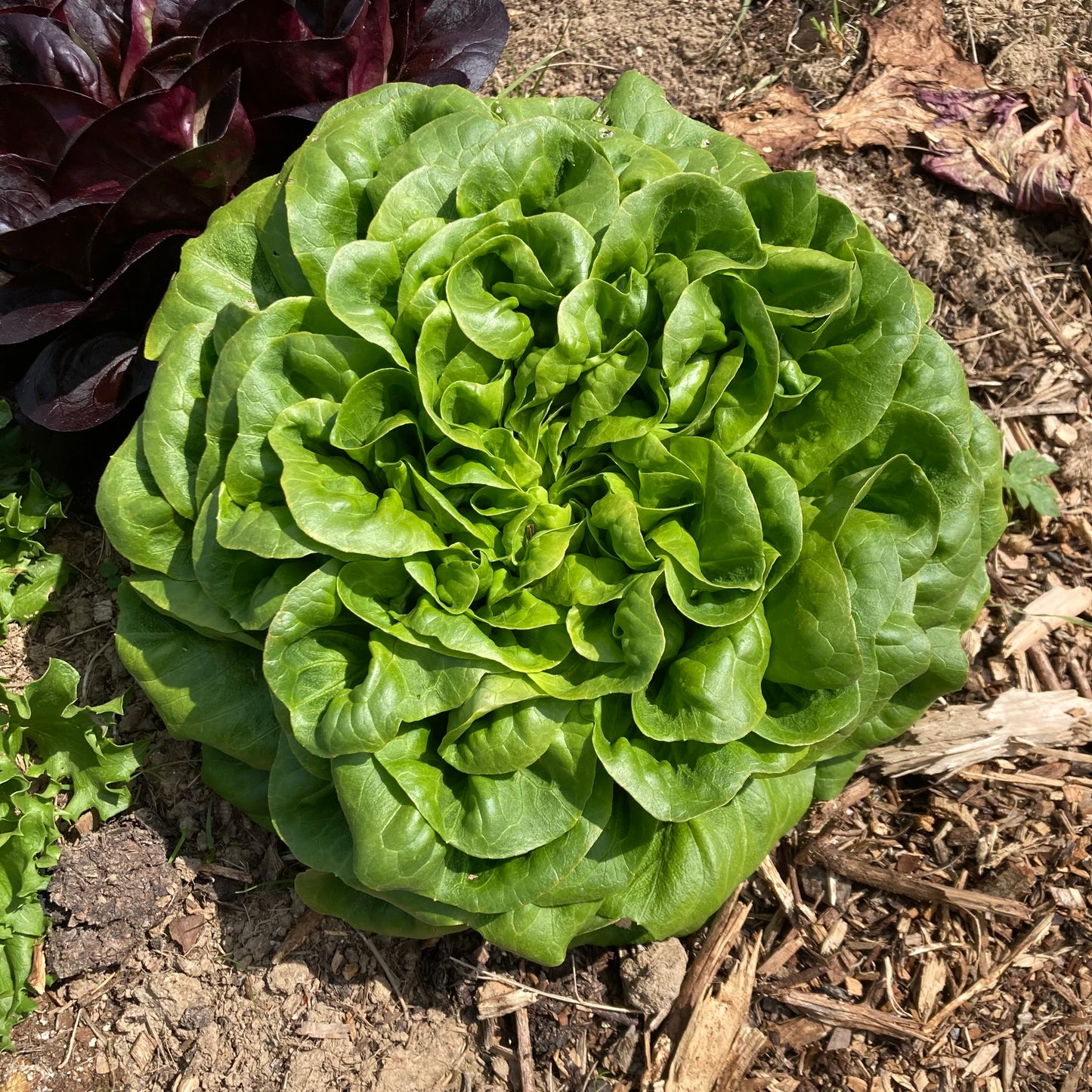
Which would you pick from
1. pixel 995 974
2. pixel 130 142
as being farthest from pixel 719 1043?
pixel 130 142

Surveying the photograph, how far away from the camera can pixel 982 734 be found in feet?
12.7

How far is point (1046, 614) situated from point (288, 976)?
3.42 meters

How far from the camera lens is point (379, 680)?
2.78m

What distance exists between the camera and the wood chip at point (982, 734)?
388 cm

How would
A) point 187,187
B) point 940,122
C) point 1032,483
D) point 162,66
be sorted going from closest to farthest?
point 187,187, point 162,66, point 1032,483, point 940,122

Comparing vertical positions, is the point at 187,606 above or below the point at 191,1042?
above

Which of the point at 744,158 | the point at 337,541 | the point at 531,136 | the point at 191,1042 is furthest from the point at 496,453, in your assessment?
the point at 191,1042

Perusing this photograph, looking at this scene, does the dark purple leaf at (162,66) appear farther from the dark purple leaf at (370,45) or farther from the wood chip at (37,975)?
the wood chip at (37,975)

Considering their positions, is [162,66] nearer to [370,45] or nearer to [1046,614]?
[370,45]

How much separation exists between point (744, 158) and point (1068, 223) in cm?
206

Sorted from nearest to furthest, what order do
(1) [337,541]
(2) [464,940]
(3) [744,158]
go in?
(1) [337,541] < (3) [744,158] < (2) [464,940]

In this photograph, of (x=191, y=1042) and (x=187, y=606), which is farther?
(x=191, y=1042)

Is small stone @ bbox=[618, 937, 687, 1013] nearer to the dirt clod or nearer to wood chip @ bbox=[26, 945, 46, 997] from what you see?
the dirt clod

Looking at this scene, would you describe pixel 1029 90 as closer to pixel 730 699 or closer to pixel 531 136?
pixel 531 136
